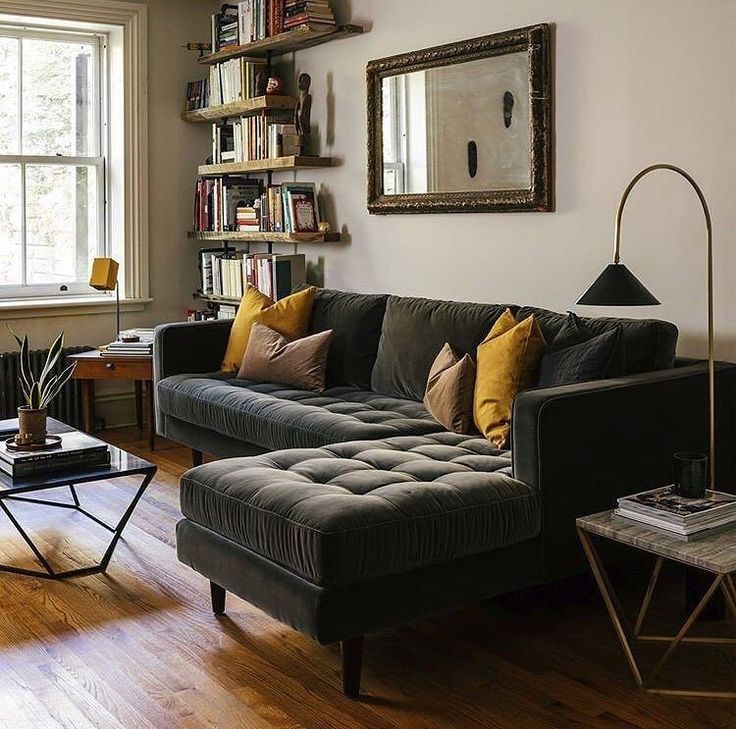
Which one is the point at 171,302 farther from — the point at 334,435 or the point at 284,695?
the point at 284,695

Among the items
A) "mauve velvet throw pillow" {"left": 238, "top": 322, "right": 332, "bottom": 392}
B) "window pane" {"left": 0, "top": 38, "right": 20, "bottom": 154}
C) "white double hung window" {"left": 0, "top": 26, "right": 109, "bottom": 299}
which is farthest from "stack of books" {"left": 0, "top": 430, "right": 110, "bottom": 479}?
"window pane" {"left": 0, "top": 38, "right": 20, "bottom": 154}

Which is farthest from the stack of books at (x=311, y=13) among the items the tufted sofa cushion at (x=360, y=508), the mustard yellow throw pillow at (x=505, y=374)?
the tufted sofa cushion at (x=360, y=508)

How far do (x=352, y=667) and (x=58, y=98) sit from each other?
14.7ft

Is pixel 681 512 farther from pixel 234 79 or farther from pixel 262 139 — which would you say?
pixel 234 79

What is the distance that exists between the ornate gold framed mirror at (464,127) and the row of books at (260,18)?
448 millimetres

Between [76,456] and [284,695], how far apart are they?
4.70 ft

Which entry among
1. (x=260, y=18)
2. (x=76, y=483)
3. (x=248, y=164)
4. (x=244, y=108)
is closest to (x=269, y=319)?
(x=248, y=164)

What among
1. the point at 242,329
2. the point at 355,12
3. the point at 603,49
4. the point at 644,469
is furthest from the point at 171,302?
the point at 644,469

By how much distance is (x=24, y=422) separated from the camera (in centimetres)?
383

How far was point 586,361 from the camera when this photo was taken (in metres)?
3.39

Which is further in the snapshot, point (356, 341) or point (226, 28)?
point (226, 28)

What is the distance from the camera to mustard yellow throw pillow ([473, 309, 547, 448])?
3.54 meters

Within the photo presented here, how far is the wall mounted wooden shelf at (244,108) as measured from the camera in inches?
217

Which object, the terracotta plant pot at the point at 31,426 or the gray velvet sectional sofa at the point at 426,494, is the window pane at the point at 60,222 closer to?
the terracotta plant pot at the point at 31,426
